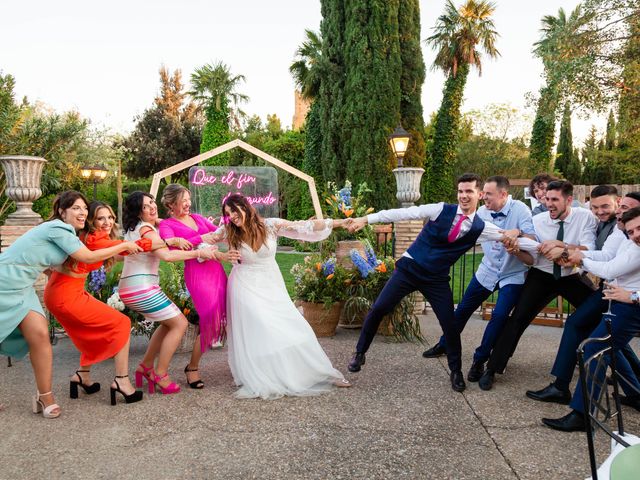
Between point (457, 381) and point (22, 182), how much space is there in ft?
15.7

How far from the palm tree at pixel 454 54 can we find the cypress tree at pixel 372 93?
5.35m

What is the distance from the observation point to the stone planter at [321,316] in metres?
6.07

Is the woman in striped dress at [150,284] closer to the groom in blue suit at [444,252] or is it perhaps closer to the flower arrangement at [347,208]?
the groom in blue suit at [444,252]

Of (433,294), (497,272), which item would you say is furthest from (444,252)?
(497,272)

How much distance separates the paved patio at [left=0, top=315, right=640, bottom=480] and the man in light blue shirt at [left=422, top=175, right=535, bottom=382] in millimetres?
461

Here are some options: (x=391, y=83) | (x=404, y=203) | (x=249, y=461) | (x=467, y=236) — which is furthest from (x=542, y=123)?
(x=249, y=461)

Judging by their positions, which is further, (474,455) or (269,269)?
(269,269)

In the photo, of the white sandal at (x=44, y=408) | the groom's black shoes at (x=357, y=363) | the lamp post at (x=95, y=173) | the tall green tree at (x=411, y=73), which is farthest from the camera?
the lamp post at (x=95, y=173)

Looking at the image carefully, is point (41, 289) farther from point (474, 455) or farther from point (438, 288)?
point (474, 455)

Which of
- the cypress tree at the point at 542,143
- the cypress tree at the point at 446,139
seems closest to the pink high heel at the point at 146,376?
the cypress tree at the point at 446,139

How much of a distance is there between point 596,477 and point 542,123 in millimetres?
29614

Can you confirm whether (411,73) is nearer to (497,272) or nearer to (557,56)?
(557,56)

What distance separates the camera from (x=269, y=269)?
4320 millimetres

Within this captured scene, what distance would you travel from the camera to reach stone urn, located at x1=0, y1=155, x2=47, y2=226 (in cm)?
527
